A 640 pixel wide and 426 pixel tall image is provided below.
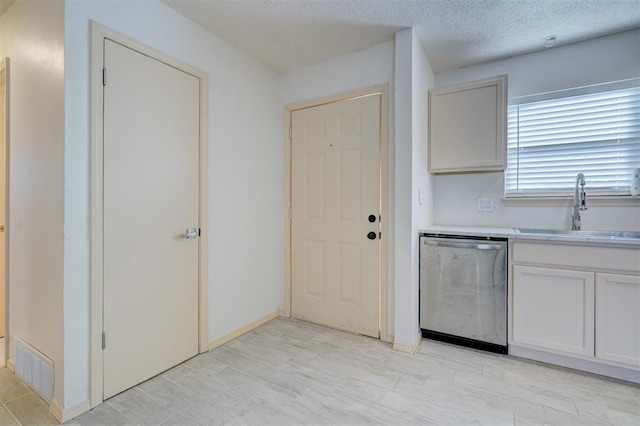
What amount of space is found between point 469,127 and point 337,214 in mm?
1375

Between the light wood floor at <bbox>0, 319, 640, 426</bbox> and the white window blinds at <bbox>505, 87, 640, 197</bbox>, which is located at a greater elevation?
the white window blinds at <bbox>505, 87, 640, 197</bbox>

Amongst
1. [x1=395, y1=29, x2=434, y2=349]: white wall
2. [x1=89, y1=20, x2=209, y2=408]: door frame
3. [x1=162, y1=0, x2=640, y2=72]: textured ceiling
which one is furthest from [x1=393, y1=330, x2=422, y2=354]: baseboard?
[x1=162, y1=0, x2=640, y2=72]: textured ceiling

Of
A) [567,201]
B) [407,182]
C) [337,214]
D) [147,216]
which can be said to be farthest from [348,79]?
[567,201]

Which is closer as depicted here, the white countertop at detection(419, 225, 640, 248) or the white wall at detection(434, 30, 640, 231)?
the white countertop at detection(419, 225, 640, 248)

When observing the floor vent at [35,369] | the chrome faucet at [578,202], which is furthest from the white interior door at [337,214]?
the floor vent at [35,369]

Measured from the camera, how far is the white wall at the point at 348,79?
8.33 feet

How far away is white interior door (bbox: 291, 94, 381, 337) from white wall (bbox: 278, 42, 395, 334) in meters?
0.13

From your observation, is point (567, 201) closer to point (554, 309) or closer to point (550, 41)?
point (554, 309)

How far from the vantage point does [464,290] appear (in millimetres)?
2398

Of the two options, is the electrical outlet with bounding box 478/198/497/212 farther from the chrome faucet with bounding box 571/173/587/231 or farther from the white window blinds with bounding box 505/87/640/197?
the chrome faucet with bounding box 571/173/587/231

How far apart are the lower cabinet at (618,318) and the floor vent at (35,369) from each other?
11.1 ft

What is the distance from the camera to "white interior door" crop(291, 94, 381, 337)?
2.66 m

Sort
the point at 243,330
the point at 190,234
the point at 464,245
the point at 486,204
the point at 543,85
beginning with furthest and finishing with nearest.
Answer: the point at 486,204 < the point at 243,330 < the point at 543,85 < the point at 464,245 < the point at 190,234

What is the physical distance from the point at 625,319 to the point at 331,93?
2745mm
